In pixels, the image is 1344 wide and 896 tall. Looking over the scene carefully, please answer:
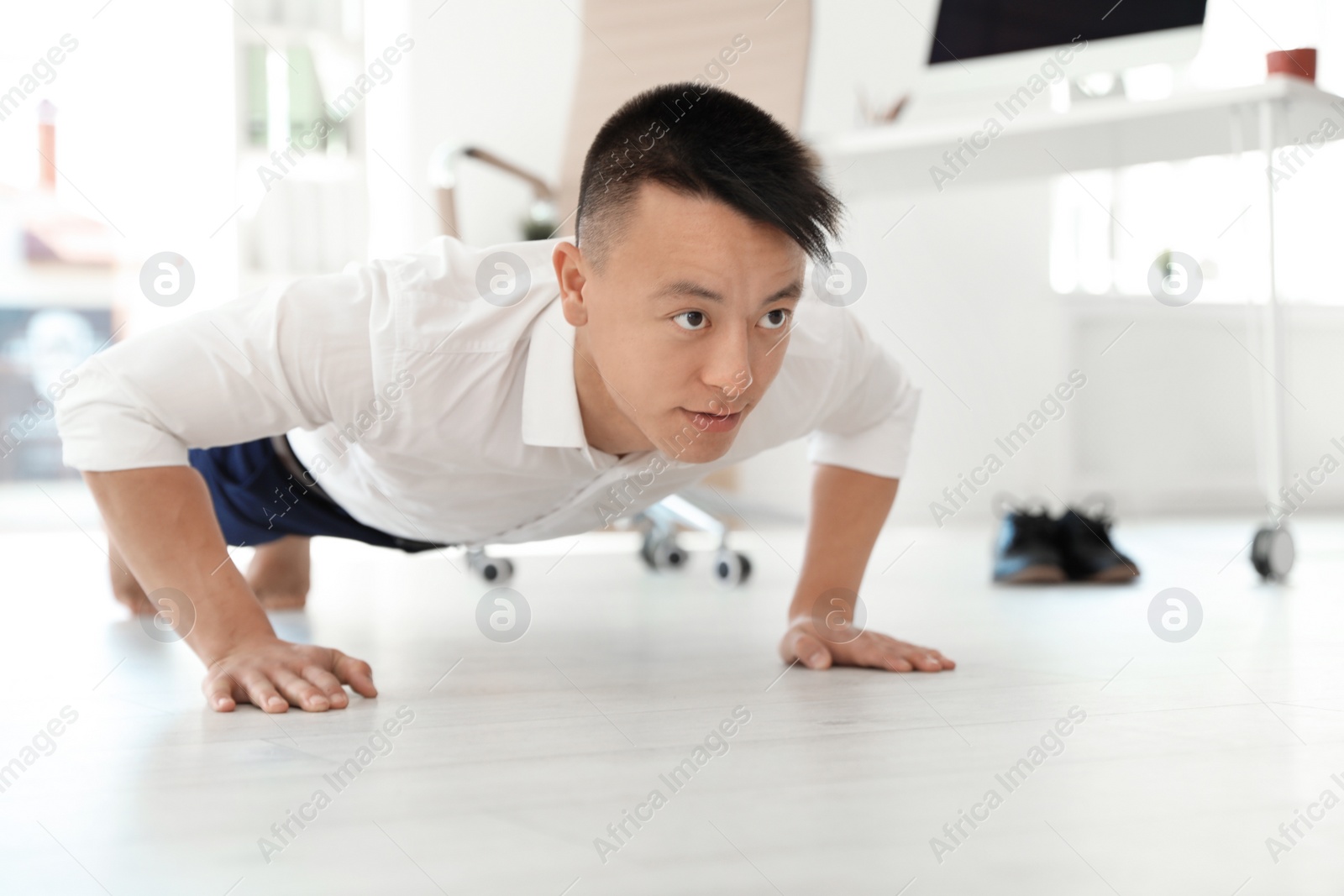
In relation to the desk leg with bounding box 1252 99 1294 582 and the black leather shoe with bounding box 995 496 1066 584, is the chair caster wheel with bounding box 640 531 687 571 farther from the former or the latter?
Answer: the desk leg with bounding box 1252 99 1294 582

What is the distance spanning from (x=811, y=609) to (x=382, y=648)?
50cm

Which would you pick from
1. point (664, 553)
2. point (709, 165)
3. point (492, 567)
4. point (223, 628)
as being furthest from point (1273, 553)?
point (223, 628)

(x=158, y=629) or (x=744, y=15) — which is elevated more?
(x=744, y=15)

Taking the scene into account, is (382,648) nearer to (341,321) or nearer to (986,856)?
(341,321)

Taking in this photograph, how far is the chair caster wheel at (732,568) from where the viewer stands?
206 centimetres

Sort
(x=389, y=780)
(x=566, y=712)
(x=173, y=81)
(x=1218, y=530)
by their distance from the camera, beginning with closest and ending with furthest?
(x=389, y=780) < (x=566, y=712) < (x=1218, y=530) < (x=173, y=81)

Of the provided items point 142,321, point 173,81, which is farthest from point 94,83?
point 142,321

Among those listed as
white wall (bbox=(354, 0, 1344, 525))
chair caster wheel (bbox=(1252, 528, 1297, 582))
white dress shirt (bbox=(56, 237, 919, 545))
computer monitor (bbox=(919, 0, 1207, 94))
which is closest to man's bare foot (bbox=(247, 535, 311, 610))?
white dress shirt (bbox=(56, 237, 919, 545))

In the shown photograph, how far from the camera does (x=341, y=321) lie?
1.08 m

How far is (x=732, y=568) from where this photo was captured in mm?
2062

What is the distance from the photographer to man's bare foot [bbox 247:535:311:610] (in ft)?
5.97

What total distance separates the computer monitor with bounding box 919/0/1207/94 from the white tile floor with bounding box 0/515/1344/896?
1336mm

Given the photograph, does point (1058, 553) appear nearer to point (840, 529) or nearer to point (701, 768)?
point (840, 529)

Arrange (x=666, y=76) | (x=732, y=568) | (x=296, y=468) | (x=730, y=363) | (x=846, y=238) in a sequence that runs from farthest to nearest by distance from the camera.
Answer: (x=846, y=238) → (x=666, y=76) → (x=732, y=568) → (x=296, y=468) → (x=730, y=363)
